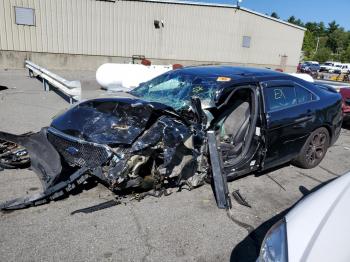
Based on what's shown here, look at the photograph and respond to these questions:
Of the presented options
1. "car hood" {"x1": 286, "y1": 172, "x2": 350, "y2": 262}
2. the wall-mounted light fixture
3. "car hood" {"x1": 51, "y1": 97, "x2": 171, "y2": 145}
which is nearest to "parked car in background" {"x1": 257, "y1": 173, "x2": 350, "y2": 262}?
"car hood" {"x1": 286, "y1": 172, "x2": 350, "y2": 262}

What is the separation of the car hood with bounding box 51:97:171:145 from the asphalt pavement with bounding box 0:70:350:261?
770mm

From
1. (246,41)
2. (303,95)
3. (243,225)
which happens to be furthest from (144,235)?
(246,41)

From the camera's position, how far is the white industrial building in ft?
57.6

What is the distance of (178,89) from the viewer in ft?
15.0

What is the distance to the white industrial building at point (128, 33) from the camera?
1755 centimetres

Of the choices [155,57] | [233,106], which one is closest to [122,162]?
[233,106]

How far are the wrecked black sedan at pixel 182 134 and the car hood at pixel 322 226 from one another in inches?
63.1

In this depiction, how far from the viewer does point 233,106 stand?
467cm

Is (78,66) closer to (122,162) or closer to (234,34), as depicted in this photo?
(234,34)

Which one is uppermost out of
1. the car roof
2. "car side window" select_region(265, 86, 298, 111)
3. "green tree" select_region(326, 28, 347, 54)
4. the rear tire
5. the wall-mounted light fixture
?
"green tree" select_region(326, 28, 347, 54)

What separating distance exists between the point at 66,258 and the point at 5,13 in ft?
58.1

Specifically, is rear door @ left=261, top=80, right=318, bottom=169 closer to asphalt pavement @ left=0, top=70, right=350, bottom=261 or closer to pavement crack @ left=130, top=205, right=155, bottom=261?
asphalt pavement @ left=0, top=70, right=350, bottom=261

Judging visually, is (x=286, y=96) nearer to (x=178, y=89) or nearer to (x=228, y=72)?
(x=228, y=72)

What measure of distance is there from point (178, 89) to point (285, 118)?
1553 millimetres
